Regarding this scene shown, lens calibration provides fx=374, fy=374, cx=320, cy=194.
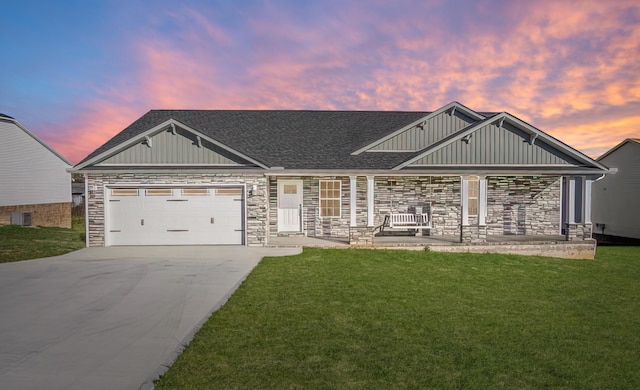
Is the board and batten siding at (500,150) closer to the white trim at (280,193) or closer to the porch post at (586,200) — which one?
the porch post at (586,200)

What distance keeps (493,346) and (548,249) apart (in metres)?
10.4

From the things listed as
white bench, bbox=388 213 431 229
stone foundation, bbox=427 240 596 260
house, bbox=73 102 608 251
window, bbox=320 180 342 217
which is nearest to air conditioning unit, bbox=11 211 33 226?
house, bbox=73 102 608 251

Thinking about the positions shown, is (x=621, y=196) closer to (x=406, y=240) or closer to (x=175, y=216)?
(x=406, y=240)

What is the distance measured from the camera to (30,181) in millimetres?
26875

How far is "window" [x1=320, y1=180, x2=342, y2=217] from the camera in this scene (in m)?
15.8

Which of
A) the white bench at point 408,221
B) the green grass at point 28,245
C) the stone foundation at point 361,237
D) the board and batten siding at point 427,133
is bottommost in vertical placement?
the green grass at point 28,245

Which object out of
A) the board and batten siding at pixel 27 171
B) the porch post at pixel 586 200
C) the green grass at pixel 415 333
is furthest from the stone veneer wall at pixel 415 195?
the board and batten siding at pixel 27 171

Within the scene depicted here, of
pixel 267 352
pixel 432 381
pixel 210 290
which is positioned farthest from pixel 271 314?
pixel 432 381

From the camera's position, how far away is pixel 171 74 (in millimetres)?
16328

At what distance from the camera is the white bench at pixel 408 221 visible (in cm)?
1465

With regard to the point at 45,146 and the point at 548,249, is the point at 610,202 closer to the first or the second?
the point at 548,249

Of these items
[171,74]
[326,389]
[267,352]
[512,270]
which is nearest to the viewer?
[326,389]

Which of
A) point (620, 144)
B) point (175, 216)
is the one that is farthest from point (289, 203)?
point (620, 144)

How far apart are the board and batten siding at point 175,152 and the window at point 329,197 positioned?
3.64 metres
